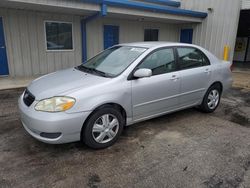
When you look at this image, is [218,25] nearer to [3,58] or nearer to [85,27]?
[85,27]

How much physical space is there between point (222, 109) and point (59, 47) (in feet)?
22.2

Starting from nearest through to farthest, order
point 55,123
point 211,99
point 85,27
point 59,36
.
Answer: point 55,123
point 211,99
point 59,36
point 85,27

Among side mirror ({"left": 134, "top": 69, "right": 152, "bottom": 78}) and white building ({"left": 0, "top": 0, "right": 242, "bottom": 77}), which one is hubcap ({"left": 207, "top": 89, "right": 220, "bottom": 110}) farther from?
white building ({"left": 0, "top": 0, "right": 242, "bottom": 77})

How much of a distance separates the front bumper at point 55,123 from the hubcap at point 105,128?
0.24 m

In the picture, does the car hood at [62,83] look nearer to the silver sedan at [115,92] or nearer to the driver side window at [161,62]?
the silver sedan at [115,92]

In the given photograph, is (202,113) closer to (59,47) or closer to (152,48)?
(152,48)

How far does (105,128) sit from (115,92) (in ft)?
1.80

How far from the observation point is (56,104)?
9.01 ft

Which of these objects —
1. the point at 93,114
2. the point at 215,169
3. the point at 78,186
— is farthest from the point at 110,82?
the point at 215,169

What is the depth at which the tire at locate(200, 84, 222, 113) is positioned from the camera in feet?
14.9

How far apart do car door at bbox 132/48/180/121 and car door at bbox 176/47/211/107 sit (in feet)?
0.58

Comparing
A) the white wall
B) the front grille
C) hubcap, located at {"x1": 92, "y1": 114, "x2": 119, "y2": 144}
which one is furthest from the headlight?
the white wall

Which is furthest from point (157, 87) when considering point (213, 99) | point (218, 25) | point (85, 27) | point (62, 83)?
point (218, 25)

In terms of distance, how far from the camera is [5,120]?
13.5 feet
